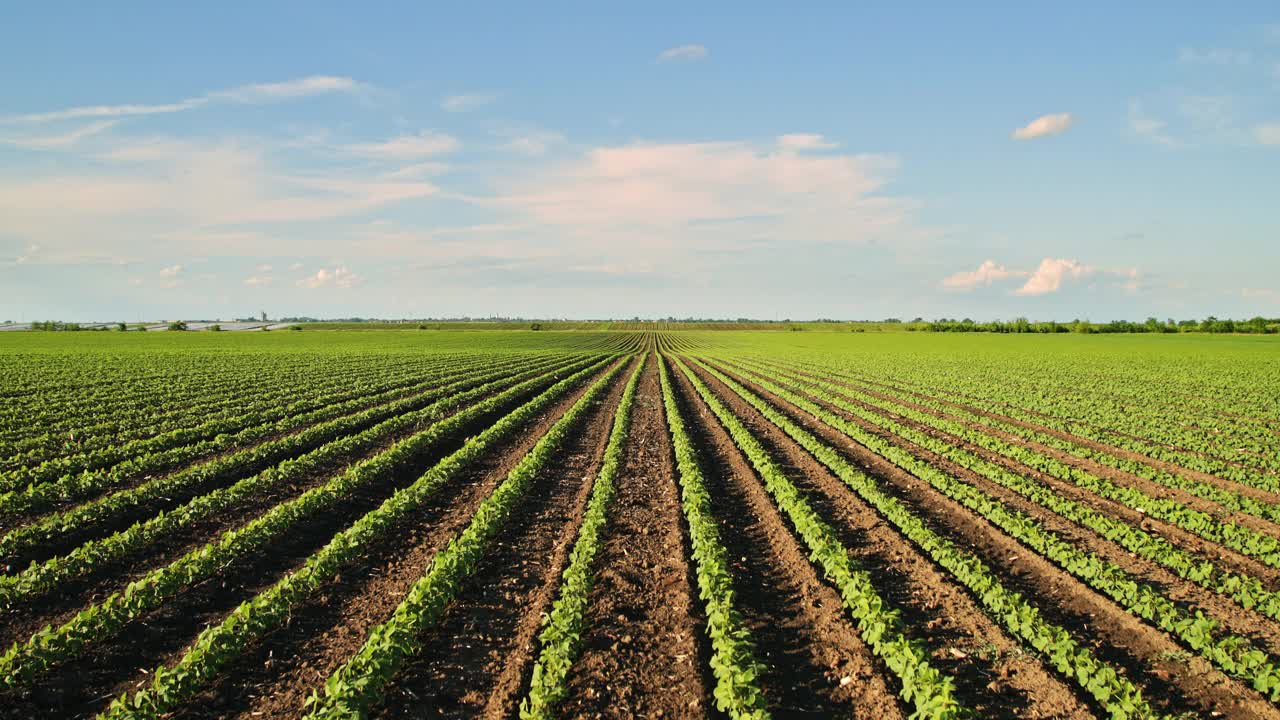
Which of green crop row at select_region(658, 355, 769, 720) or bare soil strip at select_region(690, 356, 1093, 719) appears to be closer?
green crop row at select_region(658, 355, 769, 720)

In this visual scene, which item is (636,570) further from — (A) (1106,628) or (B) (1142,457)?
(B) (1142,457)

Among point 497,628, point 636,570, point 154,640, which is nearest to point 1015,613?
point 636,570

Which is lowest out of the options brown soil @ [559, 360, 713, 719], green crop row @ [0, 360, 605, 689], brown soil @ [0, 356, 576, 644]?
brown soil @ [559, 360, 713, 719]

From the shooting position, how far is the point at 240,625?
6.75m

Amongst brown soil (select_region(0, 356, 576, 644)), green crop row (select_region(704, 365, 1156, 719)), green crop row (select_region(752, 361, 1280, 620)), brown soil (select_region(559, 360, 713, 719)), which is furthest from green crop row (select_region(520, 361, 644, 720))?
green crop row (select_region(752, 361, 1280, 620))

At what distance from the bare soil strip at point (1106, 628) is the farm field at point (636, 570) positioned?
1.6 inches

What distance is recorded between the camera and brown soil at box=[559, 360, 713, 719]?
235 inches

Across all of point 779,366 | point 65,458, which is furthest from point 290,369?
point 779,366

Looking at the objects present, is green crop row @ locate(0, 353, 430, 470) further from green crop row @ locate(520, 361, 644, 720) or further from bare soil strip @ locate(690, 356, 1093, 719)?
bare soil strip @ locate(690, 356, 1093, 719)

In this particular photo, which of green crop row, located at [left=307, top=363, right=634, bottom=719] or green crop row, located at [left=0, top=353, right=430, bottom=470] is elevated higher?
green crop row, located at [left=0, top=353, right=430, bottom=470]

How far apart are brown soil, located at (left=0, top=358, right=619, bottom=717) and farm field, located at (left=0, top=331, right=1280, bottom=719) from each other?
36 millimetres

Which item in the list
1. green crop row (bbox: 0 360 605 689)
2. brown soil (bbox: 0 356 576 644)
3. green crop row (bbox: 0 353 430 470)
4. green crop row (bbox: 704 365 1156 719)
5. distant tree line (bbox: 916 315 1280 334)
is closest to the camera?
green crop row (bbox: 704 365 1156 719)

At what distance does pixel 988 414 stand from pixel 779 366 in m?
24.0

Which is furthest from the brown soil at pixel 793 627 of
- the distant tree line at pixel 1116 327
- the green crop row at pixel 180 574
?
the distant tree line at pixel 1116 327
